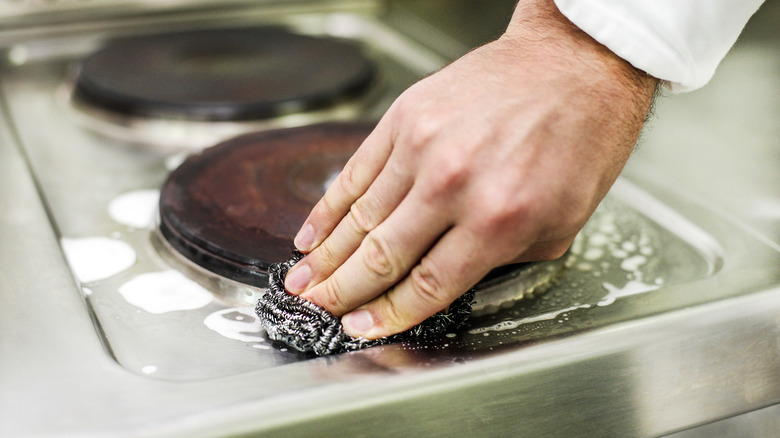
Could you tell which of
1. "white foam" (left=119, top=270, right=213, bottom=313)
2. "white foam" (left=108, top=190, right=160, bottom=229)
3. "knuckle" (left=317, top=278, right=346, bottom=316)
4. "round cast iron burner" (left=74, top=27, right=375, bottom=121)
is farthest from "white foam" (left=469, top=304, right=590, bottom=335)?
"round cast iron burner" (left=74, top=27, right=375, bottom=121)

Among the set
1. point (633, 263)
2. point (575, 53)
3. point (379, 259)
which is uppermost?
point (575, 53)

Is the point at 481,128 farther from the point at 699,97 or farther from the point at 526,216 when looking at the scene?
the point at 699,97

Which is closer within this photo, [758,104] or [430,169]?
[430,169]

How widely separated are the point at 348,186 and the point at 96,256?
26 centimetres

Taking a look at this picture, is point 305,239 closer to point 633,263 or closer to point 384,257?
point 384,257

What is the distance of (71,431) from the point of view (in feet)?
1.42

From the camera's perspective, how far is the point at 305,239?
1.87ft

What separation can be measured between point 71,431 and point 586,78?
39 centimetres

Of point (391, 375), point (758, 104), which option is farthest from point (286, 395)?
point (758, 104)

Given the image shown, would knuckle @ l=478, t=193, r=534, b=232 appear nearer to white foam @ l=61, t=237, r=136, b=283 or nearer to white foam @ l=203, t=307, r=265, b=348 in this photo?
white foam @ l=203, t=307, r=265, b=348

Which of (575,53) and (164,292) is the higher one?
(575,53)

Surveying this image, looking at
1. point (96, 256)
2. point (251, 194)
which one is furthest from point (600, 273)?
point (96, 256)

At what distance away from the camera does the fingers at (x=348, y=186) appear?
52 cm

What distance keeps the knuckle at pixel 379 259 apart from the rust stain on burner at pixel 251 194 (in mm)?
120
